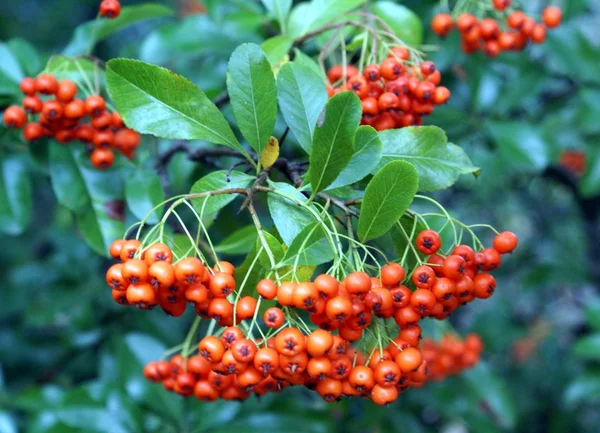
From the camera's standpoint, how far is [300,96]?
4.69ft

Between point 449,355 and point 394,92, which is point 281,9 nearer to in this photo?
point 394,92

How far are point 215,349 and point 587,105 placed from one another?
7.14 feet

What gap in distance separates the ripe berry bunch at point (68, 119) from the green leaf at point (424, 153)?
825mm

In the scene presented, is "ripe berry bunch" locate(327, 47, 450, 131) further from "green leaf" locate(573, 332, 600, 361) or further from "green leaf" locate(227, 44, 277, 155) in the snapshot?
"green leaf" locate(573, 332, 600, 361)

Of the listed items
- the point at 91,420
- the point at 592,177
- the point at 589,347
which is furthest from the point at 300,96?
the point at 589,347

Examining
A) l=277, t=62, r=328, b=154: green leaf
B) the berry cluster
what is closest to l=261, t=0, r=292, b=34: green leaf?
the berry cluster

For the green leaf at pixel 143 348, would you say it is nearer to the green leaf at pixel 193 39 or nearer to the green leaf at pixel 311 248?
the green leaf at pixel 193 39

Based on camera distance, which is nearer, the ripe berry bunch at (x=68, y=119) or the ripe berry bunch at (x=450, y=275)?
the ripe berry bunch at (x=450, y=275)

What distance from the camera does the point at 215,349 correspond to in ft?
4.05

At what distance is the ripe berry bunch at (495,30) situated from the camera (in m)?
2.12

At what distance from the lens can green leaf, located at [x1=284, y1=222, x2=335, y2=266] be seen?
3.98 ft

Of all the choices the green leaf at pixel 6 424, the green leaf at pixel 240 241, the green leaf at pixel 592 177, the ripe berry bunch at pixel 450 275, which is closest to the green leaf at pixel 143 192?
the green leaf at pixel 240 241

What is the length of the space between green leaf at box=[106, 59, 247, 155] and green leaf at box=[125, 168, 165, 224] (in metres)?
0.42

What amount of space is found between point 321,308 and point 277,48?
0.86 m
